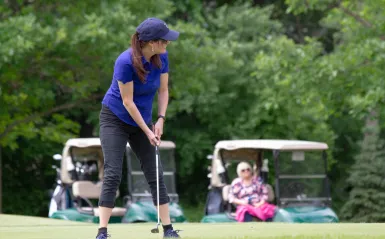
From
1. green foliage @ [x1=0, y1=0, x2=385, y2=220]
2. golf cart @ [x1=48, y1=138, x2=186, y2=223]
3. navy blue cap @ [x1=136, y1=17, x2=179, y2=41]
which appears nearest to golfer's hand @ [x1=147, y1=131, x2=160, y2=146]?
navy blue cap @ [x1=136, y1=17, x2=179, y2=41]

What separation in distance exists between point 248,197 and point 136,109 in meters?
9.39

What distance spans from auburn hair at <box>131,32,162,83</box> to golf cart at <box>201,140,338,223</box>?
9406mm

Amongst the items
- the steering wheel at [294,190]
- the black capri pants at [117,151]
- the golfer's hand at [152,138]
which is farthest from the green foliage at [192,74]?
the golfer's hand at [152,138]

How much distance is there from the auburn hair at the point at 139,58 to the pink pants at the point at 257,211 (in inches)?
352

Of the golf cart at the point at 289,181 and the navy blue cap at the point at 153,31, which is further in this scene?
the golf cart at the point at 289,181

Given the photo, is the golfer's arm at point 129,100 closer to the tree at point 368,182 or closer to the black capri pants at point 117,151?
the black capri pants at point 117,151

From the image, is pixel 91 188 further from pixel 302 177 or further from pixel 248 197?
pixel 302 177

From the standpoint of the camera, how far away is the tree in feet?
94.1

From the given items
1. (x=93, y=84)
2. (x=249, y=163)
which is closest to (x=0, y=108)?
(x=93, y=84)

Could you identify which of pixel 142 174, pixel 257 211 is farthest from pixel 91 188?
pixel 257 211

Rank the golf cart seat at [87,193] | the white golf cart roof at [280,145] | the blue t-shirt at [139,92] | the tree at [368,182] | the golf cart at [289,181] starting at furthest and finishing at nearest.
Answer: the tree at [368,182]
the golf cart seat at [87,193]
the white golf cart roof at [280,145]
the golf cart at [289,181]
the blue t-shirt at [139,92]

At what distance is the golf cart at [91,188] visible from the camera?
19609 millimetres

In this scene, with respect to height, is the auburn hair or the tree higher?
the auburn hair

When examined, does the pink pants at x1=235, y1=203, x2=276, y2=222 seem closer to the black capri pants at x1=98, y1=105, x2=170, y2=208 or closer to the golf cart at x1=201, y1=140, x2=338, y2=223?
the golf cart at x1=201, y1=140, x2=338, y2=223
